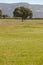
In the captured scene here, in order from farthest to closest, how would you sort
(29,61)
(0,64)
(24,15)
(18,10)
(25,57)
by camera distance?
(18,10) < (24,15) < (25,57) < (29,61) < (0,64)

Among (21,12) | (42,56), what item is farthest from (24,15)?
(42,56)

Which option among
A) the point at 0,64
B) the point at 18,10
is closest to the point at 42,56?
the point at 0,64

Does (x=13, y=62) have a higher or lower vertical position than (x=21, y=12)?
higher

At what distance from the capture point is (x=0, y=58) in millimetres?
16938

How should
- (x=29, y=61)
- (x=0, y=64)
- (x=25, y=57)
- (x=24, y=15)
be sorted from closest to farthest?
1. (x=0, y=64)
2. (x=29, y=61)
3. (x=25, y=57)
4. (x=24, y=15)

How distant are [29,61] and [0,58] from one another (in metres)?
2.04

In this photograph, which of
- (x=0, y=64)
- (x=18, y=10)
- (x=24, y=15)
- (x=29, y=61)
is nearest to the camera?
(x=0, y=64)

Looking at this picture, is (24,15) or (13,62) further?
(24,15)

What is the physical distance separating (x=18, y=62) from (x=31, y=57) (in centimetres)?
208

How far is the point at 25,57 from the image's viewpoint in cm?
1758

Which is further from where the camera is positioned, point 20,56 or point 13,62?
point 20,56

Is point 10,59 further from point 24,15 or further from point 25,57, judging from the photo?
point 24,15

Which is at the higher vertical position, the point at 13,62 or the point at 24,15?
the point at 13,62

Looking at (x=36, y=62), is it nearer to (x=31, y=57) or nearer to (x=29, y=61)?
(x=29, y=61)
